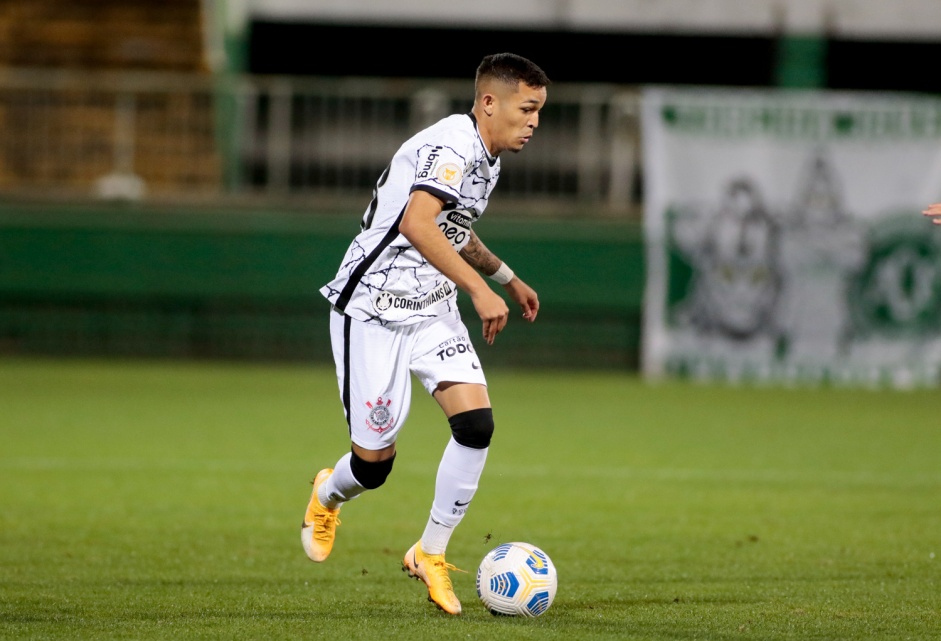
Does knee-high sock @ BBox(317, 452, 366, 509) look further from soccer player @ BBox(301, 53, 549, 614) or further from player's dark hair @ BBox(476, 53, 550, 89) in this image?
player's dark hair @ BBox(476, 53, 550, 89)

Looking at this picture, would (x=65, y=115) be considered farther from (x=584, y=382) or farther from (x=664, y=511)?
(x=664, y=511)

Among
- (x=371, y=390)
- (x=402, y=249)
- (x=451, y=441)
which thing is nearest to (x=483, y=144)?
(x=402, y=249)

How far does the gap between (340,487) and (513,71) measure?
1.90 meters

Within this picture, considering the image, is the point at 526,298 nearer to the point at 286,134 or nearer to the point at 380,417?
the point at 380,417

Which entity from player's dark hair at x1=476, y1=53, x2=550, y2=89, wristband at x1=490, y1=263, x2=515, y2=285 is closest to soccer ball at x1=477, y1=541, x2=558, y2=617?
wristband at x1=490, y1=263, x2=515, y2=285

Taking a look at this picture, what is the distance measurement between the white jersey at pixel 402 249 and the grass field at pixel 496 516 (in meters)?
1.18

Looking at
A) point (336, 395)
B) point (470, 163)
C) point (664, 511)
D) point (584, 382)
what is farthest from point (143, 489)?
point (584, 382)

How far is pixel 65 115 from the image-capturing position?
17641 mm

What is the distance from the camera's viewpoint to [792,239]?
15.7 metres

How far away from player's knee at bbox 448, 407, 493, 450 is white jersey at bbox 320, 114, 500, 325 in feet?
1.52

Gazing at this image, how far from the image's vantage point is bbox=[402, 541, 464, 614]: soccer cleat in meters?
5.45

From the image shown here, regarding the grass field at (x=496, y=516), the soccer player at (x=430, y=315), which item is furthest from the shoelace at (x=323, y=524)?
the soccer player at (x=430, y=315)

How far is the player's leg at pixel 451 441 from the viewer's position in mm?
5547

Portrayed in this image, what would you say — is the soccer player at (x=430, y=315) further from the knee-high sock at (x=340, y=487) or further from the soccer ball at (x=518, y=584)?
the soccer ball at (x=518, y=584)
